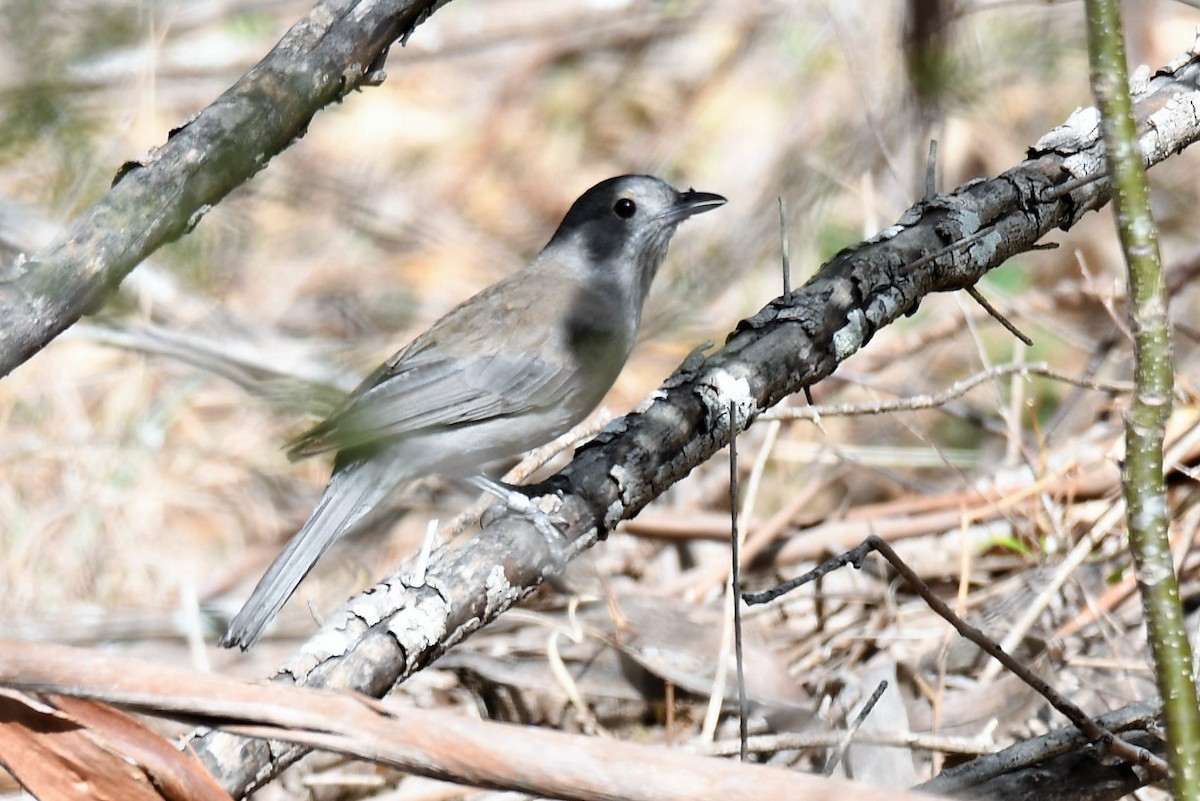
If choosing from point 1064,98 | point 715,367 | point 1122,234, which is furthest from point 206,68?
point 1122,234

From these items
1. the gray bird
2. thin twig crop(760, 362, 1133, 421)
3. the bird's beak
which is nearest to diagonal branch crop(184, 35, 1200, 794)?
thin twig crop(760, 362, 1133, 421)

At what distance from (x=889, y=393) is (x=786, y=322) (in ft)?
8.53

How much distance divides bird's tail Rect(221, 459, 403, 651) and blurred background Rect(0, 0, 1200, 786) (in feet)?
0.86

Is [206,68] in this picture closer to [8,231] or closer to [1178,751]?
[8,231]

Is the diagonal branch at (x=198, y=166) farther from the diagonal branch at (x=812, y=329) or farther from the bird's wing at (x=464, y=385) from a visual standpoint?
the bird's wing at (x=464, y=385)

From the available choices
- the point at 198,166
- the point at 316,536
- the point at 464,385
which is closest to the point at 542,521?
the point at 198,166

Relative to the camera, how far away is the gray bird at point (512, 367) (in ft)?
13.2

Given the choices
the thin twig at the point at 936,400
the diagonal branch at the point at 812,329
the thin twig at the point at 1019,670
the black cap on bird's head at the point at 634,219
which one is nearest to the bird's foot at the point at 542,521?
the diagonal branch at the point at 812,329

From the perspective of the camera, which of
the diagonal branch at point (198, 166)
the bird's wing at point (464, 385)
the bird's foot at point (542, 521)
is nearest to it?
the diagonal branch at point (198, 166)

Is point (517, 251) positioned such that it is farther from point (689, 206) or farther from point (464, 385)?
point (464, 385)

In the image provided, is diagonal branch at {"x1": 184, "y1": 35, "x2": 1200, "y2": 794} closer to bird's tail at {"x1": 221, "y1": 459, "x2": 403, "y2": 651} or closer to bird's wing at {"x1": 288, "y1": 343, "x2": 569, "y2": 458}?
bird's tail at {"x1": 221, "y1": 459, "x2": 403, "y2": 651}

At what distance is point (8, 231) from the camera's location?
14.1ft

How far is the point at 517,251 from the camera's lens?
7867mm

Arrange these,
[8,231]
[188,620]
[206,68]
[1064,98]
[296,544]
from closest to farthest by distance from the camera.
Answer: [296,544] → [8,231] → [188,620] → [1064,98] → [206,68]
